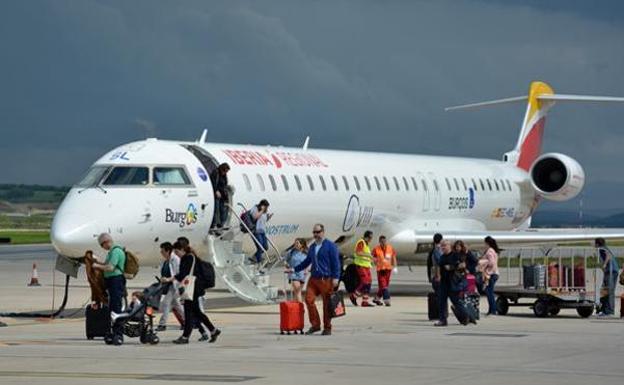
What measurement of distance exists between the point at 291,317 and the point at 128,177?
24.0 feet

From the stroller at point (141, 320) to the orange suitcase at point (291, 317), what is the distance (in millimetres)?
2216

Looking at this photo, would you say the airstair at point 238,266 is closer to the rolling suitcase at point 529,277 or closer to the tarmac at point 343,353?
the tarmac at point 343,353

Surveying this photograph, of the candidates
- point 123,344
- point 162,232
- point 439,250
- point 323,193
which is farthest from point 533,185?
point 123,344

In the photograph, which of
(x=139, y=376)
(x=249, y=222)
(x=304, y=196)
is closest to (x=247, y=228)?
(x=249, y=222)

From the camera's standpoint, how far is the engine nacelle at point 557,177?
42.8 metres

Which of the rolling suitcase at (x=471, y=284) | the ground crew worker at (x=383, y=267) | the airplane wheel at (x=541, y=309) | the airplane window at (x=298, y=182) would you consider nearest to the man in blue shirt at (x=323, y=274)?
the rolling suitcase at (x=471, y=284)

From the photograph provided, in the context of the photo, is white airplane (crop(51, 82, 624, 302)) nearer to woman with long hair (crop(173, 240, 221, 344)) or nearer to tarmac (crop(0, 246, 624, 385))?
tarmac (crop(0, 246, 624, 385))

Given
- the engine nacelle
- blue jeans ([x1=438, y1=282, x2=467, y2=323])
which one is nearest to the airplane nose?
blue jeans ([x1=438, y1=282, x2=467, y2=323])

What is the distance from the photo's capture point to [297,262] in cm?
2948

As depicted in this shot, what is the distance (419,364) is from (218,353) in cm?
303

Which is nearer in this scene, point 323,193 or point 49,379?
point 49,379

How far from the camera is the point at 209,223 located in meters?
30.2

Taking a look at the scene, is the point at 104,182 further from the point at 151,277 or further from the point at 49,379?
the point at 151,277

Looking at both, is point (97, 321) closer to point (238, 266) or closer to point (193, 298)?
point (193, 298)
